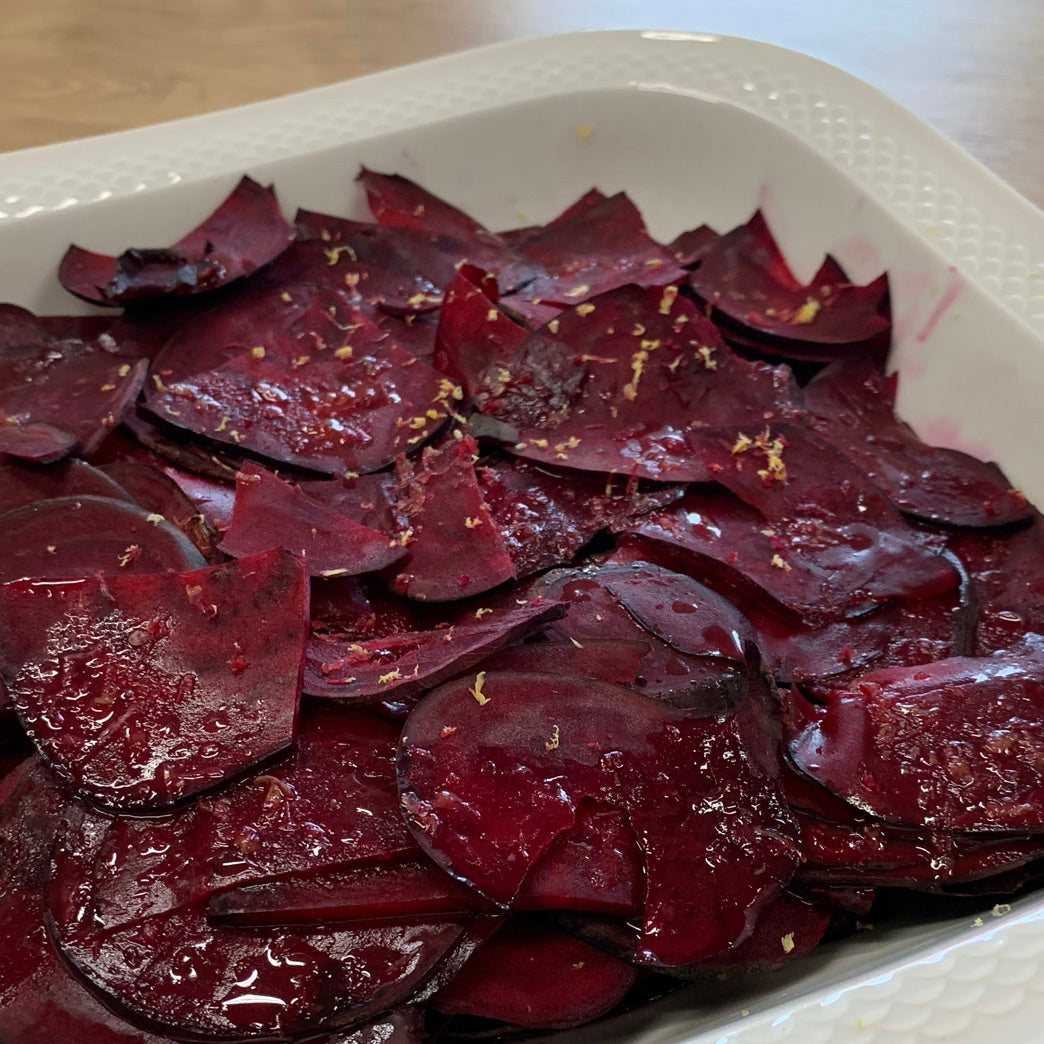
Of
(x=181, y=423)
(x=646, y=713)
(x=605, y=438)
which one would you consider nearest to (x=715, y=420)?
(x=605, y=438)

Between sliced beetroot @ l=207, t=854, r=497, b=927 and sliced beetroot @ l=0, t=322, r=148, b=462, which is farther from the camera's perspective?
sliced beetroot @ l=0, t=322, r=148, b=462

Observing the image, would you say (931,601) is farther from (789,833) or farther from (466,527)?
(466,527)

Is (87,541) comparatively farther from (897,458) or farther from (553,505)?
(897,458)

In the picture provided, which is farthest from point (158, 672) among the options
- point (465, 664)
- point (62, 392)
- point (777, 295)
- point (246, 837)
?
point (777, 295)

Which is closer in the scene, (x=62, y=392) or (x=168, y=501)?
(x=168, y=501)

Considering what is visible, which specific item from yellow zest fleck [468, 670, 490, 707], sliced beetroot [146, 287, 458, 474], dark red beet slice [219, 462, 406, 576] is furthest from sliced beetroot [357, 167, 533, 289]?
yellow zest fleck [468, 670, 490, 707]

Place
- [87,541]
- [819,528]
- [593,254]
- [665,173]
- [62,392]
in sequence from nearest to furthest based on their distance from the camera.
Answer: [87,541], [819,528], [62,392], [593,254], [665,173]

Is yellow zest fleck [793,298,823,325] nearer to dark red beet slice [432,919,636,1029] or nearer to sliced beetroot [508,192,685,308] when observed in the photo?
sliced beetroot [508,192,685,308]

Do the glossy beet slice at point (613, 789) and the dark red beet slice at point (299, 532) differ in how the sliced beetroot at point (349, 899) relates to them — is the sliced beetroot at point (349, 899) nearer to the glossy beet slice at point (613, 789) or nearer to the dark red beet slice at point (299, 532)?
the glossy beet slice at point (613, 789)
